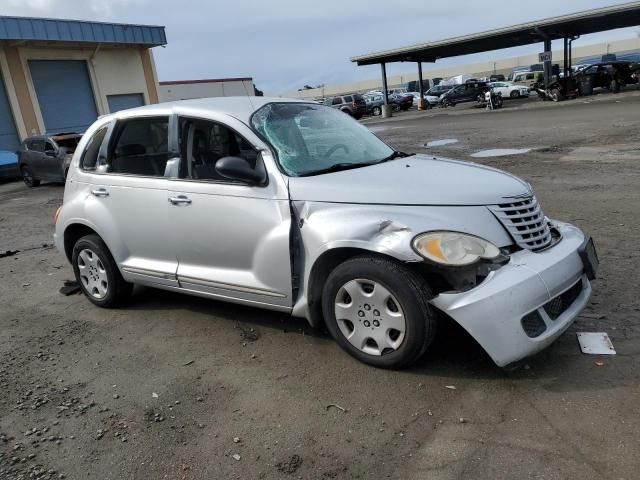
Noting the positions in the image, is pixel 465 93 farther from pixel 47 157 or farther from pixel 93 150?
pixel 93 150

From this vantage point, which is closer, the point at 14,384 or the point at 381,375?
the point at 381,375

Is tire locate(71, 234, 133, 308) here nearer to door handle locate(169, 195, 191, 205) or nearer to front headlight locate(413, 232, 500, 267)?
door handle locate(169, 195, 191, 205)

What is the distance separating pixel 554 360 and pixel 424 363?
82cm

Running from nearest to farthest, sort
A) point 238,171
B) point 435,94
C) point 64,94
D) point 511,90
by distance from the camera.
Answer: point 238,171
point 64,94
point 511,90
point 435,94

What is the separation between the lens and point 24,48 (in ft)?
76.9

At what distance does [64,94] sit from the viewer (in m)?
25.0

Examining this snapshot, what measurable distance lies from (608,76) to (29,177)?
29.7m

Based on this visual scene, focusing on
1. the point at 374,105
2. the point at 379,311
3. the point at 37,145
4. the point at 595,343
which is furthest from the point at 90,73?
the point at 595,343

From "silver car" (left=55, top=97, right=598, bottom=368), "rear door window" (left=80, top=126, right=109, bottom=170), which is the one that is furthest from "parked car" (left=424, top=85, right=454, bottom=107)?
"rear door window" (left=80, top=126, right=109, bottom=170)

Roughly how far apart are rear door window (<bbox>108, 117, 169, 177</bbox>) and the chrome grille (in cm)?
267

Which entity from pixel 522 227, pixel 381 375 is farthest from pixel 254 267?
pixel 522 227

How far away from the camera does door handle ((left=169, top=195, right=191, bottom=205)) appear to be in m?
4.14

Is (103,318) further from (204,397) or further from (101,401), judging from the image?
(204,397)

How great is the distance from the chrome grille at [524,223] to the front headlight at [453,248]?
221 mm
